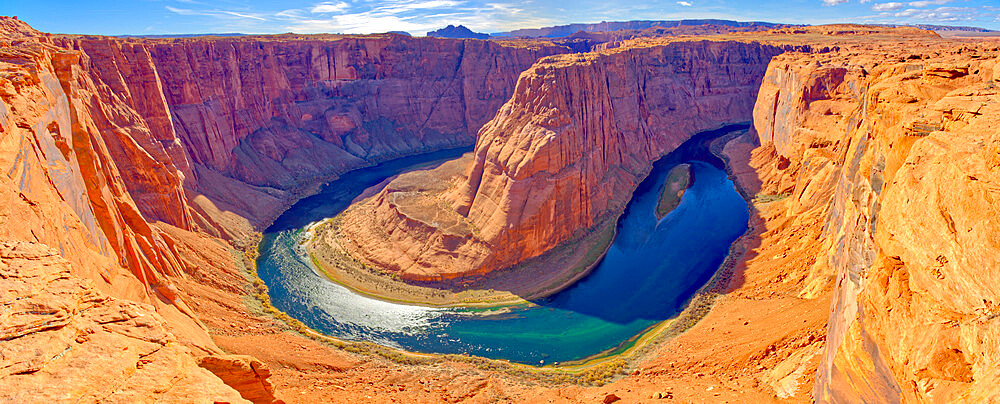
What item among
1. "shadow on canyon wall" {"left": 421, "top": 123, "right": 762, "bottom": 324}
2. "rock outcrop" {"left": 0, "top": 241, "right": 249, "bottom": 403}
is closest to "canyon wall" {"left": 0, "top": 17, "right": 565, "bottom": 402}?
"rock outcrop" {"left": 0, "top": 241, "right": 249, "bottom": 403}

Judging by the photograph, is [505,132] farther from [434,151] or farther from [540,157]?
[434,151]

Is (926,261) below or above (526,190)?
above

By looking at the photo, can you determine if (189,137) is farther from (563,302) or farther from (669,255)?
(669,255)

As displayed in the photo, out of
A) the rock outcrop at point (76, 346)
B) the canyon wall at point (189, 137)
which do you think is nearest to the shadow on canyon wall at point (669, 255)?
the canyon wall at point (189, 137)

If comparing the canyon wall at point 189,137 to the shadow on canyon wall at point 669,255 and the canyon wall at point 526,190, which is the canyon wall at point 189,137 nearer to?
the canyon wall at point 526,190

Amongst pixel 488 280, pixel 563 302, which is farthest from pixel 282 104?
pixel 563 302

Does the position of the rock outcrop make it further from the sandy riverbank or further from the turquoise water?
the sandy riverbank
